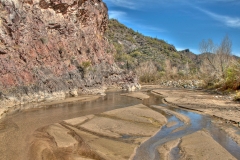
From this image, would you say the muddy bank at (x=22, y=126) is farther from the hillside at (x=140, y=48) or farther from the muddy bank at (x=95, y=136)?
the hillside at (x=140, y=48)

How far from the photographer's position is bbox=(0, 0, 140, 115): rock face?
18.6 m

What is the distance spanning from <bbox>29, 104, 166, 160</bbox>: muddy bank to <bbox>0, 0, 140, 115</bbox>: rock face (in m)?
7.97

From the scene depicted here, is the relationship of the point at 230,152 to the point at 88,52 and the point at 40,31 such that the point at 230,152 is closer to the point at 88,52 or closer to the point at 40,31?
the point at 40,31

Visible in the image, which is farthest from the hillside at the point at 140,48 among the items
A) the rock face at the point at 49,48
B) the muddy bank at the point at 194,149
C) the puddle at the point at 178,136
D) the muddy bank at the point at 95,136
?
the muddy bank at the point at 194,149

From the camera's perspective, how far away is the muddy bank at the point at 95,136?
7.91 m

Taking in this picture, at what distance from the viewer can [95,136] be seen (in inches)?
392

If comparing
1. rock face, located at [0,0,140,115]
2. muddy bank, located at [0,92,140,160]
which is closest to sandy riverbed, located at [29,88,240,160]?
muddy bank, located at [0,92,140,160]

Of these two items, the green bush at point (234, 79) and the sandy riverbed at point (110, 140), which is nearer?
the sandy riverbed at point (110, 140)

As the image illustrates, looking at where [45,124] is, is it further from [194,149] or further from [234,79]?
[234,79]

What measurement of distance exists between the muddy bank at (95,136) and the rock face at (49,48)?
314 inches

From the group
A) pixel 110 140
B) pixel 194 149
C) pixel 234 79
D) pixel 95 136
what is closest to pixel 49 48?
pixel 95 136

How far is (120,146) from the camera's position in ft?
28.5

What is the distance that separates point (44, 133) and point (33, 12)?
16.2 m

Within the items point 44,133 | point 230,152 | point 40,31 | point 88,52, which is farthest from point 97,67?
point 230,152
